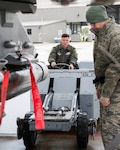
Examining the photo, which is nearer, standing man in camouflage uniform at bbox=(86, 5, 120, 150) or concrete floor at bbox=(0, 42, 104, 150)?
standing man in camouflage uniform at bbox=(86, 5, 120, 150)

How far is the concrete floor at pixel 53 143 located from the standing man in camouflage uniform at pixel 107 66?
134 cm

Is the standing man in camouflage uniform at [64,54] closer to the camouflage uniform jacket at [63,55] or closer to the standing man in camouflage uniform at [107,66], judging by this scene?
the camouflage uniform jacket at [63,55]

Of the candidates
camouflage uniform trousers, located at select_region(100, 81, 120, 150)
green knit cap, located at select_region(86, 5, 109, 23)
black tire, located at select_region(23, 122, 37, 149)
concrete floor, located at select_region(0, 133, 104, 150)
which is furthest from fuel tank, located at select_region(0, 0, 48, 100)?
concrete floor, located at select_region(0, 133, 104, 150)

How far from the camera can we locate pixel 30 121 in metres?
4.32

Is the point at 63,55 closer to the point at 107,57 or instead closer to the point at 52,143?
the point at 52,143

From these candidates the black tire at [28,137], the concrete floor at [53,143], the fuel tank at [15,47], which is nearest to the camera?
the fuel tank at [15,47]

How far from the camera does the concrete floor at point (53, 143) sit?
4.66 meters

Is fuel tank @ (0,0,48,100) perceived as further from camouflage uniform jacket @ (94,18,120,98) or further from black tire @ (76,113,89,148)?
black tire @ (76,113,89,148)

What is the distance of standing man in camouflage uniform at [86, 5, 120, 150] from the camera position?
3.21 meters

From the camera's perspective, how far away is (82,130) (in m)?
4.51

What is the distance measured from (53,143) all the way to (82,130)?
56cm

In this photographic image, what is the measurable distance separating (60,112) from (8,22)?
1.82m

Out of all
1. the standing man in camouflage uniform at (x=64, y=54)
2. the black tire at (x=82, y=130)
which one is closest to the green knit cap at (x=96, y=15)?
the black tire at (x=82, y=130)

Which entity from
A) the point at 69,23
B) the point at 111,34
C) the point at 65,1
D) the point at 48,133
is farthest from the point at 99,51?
the point at 69,23
